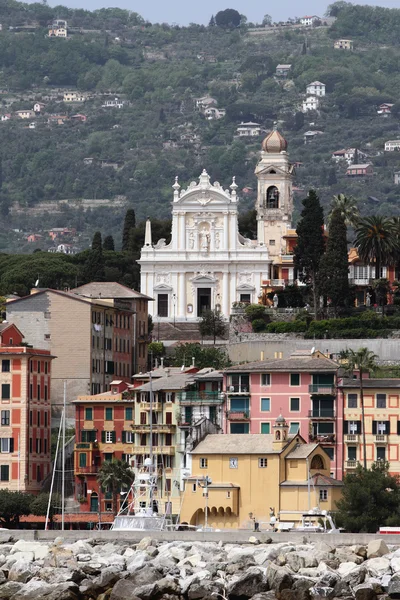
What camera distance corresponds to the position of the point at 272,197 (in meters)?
173

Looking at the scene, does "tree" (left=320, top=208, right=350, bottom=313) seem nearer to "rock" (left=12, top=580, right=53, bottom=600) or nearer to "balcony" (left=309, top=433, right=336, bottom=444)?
"balcony" (left=309, top=433, right=336, bottom=444)

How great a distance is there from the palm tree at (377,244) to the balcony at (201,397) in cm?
3723

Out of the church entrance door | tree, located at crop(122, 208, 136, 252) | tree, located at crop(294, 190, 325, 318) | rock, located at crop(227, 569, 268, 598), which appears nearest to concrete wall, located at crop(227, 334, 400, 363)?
tree, located at crop(294, 190, 325, 318)

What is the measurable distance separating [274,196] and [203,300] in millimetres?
15989

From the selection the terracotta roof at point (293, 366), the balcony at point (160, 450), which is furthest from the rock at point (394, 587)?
the terracotta roof at point (293, 366)

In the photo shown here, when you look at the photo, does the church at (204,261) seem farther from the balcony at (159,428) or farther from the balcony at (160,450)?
the balcony at (160,450)

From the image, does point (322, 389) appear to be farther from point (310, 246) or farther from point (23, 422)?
point (310, 246)

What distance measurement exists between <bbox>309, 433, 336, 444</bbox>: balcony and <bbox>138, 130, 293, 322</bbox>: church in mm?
50557

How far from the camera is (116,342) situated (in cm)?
13188

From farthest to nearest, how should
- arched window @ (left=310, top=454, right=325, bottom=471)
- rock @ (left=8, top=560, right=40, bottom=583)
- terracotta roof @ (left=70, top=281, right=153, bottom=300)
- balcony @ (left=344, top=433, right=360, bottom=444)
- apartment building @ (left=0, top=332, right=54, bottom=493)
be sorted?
terracotta roof @ (left=70, top=281, right=153, bottom=300), apartment building @ (left=0, top=332, right=54, bottom=493), balcony @ (left=344, top=433, right=360, bottom=444), arched window @ (left=310, top=454, right=325, bottom=471), rock @ (left=8, top=560, right=40, bottom=583)

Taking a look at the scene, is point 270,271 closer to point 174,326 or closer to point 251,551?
point 174,326

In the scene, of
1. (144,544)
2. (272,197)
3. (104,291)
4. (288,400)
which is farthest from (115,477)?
(272,197)

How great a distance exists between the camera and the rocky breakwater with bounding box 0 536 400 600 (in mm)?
74500

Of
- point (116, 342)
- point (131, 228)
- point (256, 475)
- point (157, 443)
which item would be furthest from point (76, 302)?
point (131, 228)
